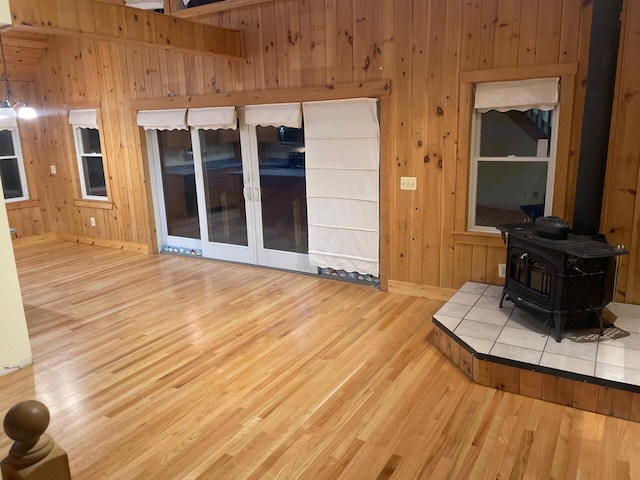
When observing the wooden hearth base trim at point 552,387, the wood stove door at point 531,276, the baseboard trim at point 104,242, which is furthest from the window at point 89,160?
the wooden hearth base trim at point 552,387

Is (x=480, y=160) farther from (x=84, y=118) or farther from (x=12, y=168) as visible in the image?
(x=12, y=168)

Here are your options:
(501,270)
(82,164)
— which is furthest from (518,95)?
(82,164)

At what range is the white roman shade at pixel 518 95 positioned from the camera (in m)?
3.74

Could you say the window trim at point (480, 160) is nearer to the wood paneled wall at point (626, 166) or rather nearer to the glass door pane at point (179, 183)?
the wood paneled wall at point (626, 166)

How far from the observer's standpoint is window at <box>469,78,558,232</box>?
3.84 metres

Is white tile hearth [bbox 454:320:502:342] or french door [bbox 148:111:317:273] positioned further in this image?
french door [bbox 148:111:317:273]

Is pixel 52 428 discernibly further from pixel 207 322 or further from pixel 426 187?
pixel 426 187

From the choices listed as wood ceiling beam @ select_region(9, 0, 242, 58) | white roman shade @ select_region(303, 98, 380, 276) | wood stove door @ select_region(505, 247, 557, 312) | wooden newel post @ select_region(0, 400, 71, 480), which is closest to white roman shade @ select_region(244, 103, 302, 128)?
white roman shade @ select_region(303, 98, 380, 276)

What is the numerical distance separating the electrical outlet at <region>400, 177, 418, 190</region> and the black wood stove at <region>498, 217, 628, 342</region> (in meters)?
1.30

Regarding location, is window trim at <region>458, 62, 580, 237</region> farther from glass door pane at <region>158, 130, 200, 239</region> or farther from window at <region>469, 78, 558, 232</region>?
glass door pane at <region>158, 130, 200, 239</region>

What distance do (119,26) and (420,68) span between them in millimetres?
2506

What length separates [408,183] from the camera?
4547 mm

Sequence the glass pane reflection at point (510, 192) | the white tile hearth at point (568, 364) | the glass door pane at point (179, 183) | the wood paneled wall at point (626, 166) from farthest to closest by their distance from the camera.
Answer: the glass door pane at point (179, 183) → the glass pane reflection at point (510, 192) → the wood paneled wall at point (626, 166) → the white tile hearth at point (568, 364)

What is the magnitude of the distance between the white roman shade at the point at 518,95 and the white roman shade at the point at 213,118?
104 inches
